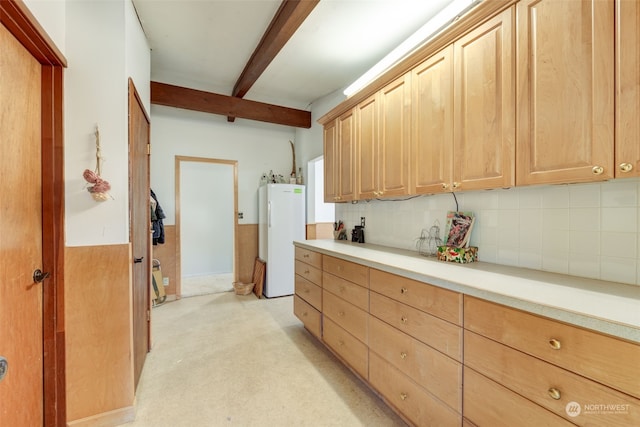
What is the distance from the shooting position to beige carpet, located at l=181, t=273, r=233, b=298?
426 centimetres

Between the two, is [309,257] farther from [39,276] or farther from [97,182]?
[39,276]

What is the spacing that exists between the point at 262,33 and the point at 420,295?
2.51 metres

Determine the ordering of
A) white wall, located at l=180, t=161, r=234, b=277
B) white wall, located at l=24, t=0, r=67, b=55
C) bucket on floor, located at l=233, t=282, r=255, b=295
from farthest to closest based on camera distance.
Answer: white wall, located at l=180, t=161, r=234, b=277 → bucket on floor, located at l=233, t=282, r=255, b=295 → white wall, located at l=24, t=0, r=67, b=55

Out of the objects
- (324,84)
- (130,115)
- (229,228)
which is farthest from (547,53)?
(229,228)

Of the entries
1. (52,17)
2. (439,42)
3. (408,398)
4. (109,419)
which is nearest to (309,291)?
(408,398)

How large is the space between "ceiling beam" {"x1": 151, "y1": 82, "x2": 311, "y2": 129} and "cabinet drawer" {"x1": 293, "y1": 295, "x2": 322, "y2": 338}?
2.50 m

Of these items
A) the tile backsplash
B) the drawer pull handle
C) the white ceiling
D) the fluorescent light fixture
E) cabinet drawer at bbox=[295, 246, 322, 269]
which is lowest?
the drawer pull handle

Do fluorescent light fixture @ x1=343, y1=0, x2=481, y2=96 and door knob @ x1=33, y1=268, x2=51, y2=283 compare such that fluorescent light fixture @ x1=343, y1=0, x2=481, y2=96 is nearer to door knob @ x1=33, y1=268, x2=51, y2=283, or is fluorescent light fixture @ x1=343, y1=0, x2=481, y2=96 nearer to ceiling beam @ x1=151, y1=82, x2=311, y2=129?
ceiling beam @ x1=151, y1=82, x2=311, y2=129

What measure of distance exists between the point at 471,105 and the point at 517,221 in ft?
2.33

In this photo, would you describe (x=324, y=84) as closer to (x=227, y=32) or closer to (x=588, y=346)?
(x=227, y=32)

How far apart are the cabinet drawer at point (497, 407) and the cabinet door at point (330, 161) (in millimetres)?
2024

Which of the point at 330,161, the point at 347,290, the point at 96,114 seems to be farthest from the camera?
the point at 330,161

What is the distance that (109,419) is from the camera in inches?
63.1

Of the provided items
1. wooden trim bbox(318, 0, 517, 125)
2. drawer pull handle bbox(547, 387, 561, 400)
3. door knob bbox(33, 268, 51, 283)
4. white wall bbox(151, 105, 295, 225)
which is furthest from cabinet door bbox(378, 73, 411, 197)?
white wall bbox(151, 105, 295, 225)
